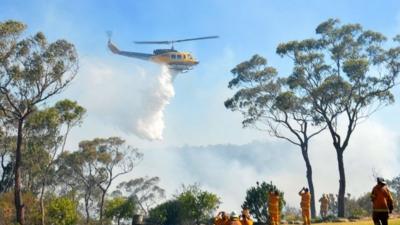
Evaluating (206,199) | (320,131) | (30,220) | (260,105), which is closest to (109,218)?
(30,220)

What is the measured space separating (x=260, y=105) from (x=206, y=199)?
1216 cm

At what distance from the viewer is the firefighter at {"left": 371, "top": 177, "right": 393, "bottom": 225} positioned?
14.2 metres

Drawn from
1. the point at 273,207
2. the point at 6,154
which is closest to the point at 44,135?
the point at 6,154

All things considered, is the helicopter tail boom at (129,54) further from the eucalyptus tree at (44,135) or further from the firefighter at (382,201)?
the firefighter at (382,201)

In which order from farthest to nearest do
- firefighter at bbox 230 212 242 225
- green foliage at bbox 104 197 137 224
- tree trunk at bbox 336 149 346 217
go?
1. green foliage at bbox 104 197 137 224
2. tree trunk at bbox 336 149 346 217
3. firefighter at bbox 230 212 242 225

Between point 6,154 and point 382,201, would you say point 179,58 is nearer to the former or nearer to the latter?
point 6,154

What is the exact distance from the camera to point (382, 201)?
14227mm

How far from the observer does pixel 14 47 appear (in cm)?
3562

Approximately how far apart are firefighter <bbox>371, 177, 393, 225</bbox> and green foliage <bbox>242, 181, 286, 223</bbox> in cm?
1917

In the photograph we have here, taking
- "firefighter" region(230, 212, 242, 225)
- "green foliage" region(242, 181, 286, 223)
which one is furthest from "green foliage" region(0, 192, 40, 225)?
"firefighter" region(230, 212, 242, 225)

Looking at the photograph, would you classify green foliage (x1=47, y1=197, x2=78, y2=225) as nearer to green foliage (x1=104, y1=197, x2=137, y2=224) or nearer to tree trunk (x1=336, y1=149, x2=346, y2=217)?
green foliage (x1=104, y1=197, x2=137, y2=224)

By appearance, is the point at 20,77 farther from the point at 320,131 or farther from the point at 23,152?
the point at 320,131

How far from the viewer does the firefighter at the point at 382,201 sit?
14211mm

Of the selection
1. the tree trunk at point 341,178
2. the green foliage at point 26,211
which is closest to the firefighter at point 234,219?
the tree trunk at point 341,178
